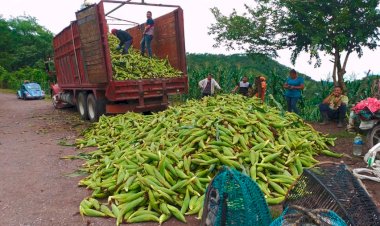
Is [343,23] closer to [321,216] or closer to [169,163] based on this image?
[169,163]

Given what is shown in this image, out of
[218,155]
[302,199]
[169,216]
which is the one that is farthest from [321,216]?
[218,155]

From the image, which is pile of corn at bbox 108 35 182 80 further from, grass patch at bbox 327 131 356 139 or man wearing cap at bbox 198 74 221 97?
grass patch at bbox 327 131 356 139

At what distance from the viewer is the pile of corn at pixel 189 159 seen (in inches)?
170

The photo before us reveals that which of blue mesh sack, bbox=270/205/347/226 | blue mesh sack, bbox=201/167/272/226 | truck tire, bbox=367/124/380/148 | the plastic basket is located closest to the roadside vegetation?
truck tire, bbox=367/124/380/148

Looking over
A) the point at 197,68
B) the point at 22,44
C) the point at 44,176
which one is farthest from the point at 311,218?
the point at 22,44

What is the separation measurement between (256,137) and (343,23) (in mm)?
8672

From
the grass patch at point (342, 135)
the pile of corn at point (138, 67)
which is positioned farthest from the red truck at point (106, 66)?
the grass patch at point (342, 135)

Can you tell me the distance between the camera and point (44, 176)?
5.78 meters

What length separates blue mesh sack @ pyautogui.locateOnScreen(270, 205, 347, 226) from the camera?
2.43m

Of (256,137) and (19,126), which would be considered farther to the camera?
(19,126)

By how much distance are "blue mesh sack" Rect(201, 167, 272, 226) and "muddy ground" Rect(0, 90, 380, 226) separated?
982mm

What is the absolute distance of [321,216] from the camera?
2.48 metres

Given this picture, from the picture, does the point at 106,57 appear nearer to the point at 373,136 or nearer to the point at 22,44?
the point at 373,136

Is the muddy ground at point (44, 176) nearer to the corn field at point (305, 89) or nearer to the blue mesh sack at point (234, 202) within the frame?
the blue mesh sack at point (234, 202)
